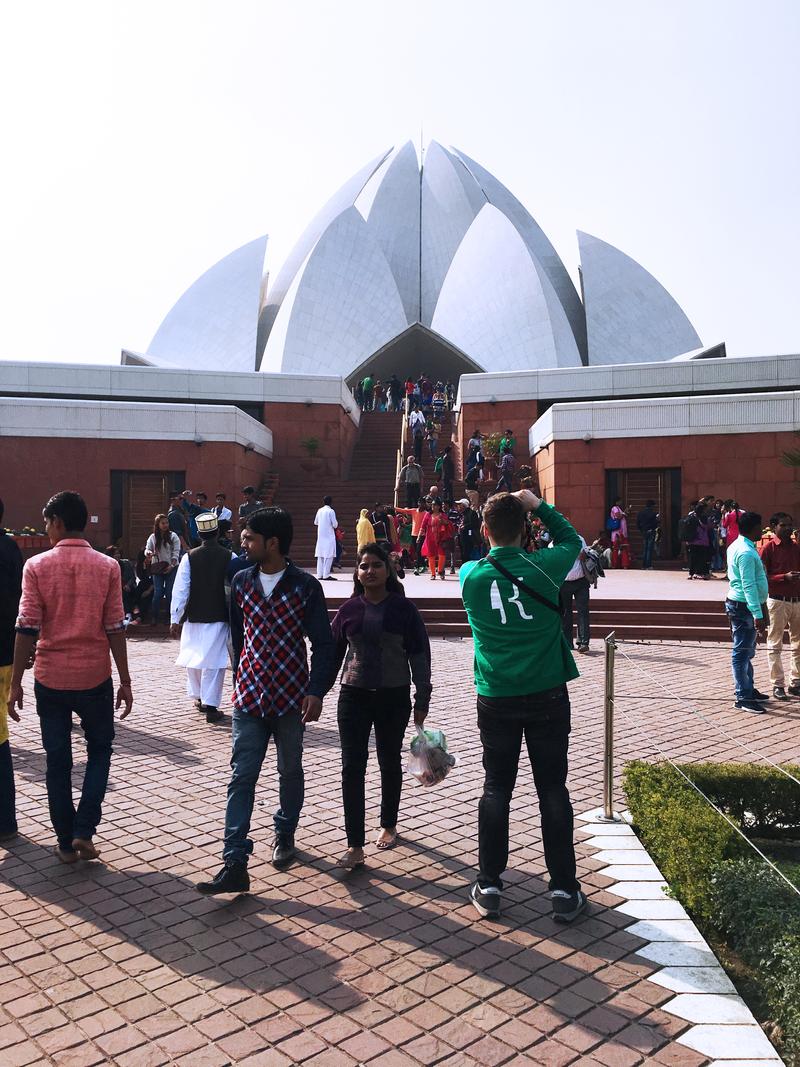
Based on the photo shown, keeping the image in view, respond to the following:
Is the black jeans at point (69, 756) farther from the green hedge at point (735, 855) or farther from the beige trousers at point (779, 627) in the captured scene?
the beige trousers at point (779, 627)

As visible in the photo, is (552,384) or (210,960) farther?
(552,384)

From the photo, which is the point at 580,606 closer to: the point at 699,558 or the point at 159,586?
the point at 159,586

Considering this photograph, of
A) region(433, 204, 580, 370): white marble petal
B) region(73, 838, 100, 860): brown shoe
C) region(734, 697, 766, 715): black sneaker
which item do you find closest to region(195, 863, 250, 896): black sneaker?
region(73, 838, 100, 860): brown shoe

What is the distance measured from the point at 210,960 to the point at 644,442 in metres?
13.5

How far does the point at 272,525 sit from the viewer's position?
121 inches

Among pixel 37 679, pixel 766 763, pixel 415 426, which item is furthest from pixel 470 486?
pixel 37 679

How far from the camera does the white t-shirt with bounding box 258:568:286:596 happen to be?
3.10m

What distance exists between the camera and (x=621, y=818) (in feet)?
11.9

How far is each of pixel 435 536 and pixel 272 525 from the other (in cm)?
895

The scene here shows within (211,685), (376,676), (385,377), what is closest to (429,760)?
(376,676)

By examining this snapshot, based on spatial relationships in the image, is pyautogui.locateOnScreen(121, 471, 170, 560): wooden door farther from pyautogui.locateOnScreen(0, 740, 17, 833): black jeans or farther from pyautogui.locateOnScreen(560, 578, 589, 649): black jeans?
pyautogui.locateOnScreen(0, 740, 17, 833): black jeans

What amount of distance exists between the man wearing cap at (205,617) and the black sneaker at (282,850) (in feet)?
7.55

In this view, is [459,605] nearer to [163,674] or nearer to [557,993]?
[163,674]

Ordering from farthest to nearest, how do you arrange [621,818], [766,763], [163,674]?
[163,674] < [766,763] < [621,818]
